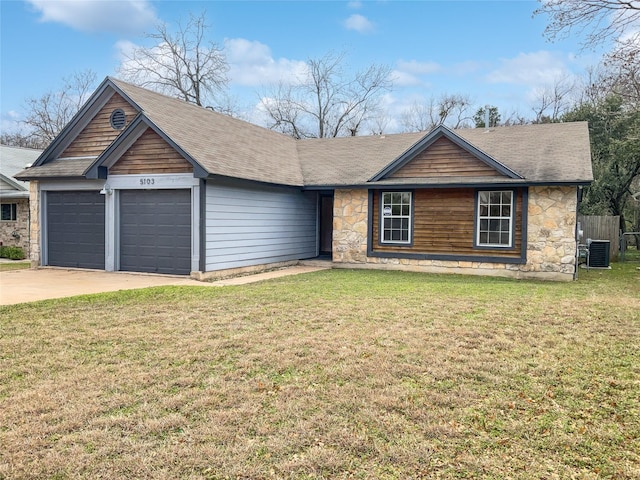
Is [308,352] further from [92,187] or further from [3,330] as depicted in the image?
[92,187]

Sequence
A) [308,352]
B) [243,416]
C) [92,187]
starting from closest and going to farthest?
[243,416] → [308,352] → [92,187]

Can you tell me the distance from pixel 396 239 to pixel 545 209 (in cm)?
411

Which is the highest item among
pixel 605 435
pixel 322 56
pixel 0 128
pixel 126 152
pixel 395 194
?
pixel 322 56

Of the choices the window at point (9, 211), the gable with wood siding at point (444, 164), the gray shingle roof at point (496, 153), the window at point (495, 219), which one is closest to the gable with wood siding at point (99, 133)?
the gray shingle roof at point (496, 153)

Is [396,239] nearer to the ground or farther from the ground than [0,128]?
nearer to the ground

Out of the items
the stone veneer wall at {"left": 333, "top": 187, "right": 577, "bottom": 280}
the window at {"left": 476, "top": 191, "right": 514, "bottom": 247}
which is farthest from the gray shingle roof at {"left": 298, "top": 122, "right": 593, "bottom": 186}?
the window at {"left": 476, "top": 191, "right": 514, "bottom": 247}

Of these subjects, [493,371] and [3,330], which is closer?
[493,371]

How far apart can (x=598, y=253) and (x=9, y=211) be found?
22.0 metres

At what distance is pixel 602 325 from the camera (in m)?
7.23

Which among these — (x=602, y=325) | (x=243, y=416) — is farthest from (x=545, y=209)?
(x=243, y=416)

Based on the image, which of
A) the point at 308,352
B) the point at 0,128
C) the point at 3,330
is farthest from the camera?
the point at 0,128

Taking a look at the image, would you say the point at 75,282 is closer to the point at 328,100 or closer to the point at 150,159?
the point at 150,159

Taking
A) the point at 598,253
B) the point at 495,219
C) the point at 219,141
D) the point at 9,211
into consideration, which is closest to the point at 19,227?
the point at 9,211

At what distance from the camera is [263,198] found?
1470 centimetres
